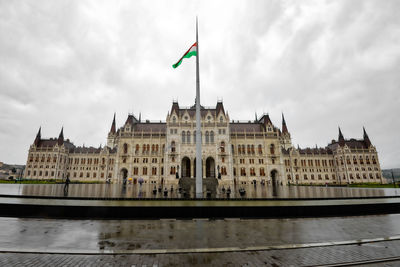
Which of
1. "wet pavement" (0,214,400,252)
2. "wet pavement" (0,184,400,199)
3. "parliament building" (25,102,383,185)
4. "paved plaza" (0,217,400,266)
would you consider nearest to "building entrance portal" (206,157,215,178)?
"parliament building" (25,102,383,185)

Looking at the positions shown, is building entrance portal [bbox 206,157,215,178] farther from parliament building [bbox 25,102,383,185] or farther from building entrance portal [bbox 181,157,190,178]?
building entrance portal [bbox 181,157,190,178]

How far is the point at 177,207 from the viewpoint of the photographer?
9.45m

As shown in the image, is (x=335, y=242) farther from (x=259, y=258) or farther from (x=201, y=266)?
(x=201, y=266)

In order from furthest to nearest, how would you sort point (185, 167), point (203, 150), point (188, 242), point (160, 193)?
point (185, 167) → point (203, 150) → point (160, 193) → point (188, 242)

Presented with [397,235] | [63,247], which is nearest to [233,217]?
[397,235]

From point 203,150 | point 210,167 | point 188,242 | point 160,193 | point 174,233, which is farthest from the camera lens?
point 210,167

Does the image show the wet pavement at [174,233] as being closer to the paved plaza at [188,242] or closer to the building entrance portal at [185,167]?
the paved plaza at [188,242]

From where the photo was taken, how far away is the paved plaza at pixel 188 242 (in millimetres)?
4648

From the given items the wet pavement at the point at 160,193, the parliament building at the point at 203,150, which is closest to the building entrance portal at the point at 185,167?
the parliament building at the point at 203,150

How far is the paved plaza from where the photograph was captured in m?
4.65

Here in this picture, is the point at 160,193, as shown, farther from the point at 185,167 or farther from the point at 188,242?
the point at 185,167

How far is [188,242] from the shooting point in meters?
5.94

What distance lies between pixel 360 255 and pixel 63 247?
8501mm

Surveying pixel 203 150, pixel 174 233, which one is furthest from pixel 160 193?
pixel 203 150
